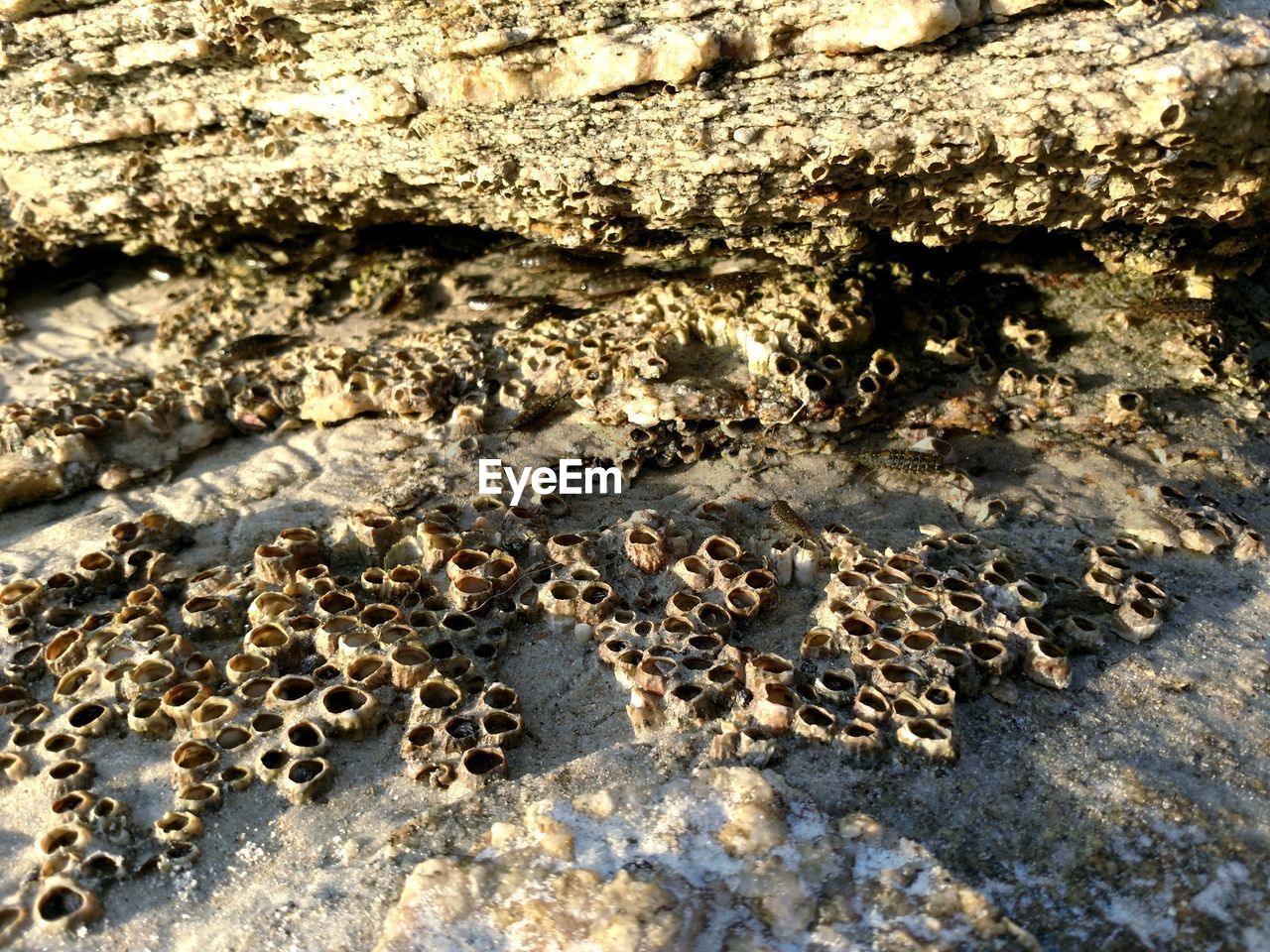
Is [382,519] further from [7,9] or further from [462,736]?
[7,9]

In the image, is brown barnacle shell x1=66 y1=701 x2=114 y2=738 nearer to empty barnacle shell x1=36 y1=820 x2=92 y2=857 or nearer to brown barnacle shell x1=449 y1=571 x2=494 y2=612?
empty barnacle shell x1=36 y1=820 x2=92 y2=857

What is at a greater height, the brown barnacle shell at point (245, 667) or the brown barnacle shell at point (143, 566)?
the brown barnacle shell at point (245, 667)

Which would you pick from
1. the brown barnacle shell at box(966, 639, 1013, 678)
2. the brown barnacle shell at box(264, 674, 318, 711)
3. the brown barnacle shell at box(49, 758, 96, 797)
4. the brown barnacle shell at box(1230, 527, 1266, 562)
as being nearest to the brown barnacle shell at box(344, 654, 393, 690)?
the brown barnacle shell at box(264, 674, 318, 711)

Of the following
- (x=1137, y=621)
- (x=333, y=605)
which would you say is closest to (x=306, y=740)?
(x=333, y=605)

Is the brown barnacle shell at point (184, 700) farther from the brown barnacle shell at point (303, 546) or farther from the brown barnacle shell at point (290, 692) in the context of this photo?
the brown barnacle shell at point (303, 546)

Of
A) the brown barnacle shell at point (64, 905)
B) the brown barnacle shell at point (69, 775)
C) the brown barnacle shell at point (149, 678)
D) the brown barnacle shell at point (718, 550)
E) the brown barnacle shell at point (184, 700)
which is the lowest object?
the brown barnacle shell at point (69, 775)

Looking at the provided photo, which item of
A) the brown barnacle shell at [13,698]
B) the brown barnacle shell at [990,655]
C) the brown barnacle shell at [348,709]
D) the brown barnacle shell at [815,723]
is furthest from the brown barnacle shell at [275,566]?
the brown barnacle shell at [990,655]

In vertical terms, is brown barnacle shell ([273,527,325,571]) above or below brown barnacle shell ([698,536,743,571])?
below

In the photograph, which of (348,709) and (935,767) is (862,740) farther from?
(348,709)
